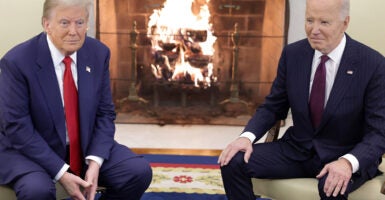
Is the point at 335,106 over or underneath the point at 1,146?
over

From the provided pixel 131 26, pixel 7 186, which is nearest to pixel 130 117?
pixel 131 26

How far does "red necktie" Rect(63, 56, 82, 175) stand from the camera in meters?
2.42

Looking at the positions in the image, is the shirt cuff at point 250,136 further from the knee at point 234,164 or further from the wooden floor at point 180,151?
the wooden floor at point 180,151

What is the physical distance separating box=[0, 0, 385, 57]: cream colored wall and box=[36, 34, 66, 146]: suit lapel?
1.85 m

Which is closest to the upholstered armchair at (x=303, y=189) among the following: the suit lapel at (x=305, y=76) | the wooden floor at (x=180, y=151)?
the suit lapel at (x=305, y=76)

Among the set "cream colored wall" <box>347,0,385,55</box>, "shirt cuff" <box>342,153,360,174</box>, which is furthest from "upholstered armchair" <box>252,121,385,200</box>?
"cream colored wall" <box>347,0,385,55</box>

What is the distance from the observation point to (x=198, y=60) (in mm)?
4488

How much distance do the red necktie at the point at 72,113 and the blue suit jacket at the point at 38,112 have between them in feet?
0.07

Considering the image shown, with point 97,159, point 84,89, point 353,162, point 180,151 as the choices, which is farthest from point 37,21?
point 353,162

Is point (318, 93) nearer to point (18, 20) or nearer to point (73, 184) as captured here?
point (73, 184)

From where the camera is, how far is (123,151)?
Result: 8.43 ft

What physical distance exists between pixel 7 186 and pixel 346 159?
1.31 metres

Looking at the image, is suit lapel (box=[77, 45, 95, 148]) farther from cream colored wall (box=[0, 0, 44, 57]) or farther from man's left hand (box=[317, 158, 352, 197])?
cream colored wall (box=[0, 0, 44, 57])

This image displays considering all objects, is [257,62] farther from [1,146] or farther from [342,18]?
[1,146]
